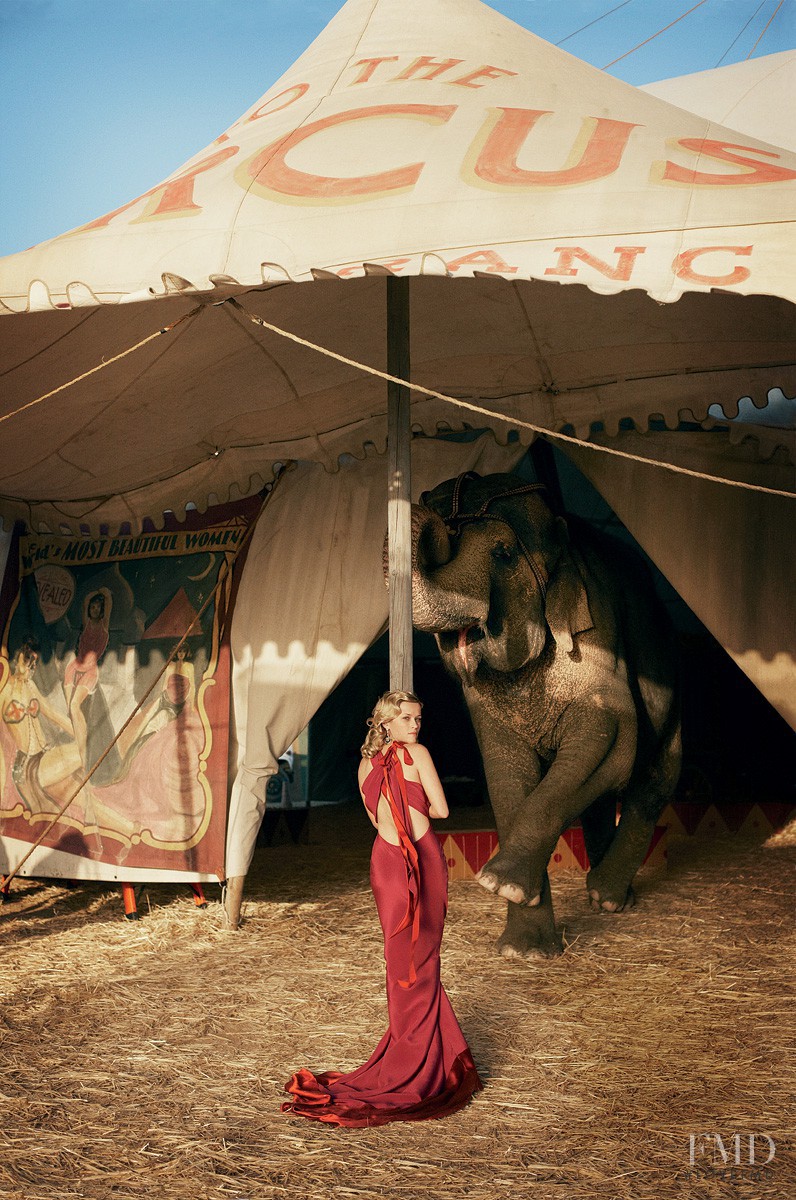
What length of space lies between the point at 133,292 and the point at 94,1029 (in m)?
Result: 2.42

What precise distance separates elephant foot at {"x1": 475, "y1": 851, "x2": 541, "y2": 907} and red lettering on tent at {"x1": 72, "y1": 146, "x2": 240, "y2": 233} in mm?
2444

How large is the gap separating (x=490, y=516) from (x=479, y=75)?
1632 millimetres

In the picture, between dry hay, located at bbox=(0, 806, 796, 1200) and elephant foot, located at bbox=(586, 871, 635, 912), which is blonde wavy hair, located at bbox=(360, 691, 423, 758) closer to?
dry hay, located at bbox=(0, 806, 796, 1200)

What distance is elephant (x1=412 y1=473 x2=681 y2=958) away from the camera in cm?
470

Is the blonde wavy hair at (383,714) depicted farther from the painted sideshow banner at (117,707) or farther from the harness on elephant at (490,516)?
the painted sideshow banner at (117,707)

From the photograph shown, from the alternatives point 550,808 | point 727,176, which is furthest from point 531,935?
point 727,176

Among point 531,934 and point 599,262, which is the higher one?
point 599,262

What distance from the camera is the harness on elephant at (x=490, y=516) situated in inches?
194

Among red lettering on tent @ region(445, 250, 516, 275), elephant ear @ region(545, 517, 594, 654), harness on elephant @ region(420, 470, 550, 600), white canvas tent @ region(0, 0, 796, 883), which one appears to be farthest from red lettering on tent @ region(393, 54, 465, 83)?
elephant ear @ region(545, 517, 594, 654)

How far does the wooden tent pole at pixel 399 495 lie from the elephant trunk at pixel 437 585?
206 mm

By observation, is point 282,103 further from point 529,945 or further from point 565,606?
point 529,945

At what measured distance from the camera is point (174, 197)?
4074mm

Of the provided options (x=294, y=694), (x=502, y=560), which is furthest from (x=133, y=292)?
(x=294, y=694)

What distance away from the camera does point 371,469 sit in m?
5.71
